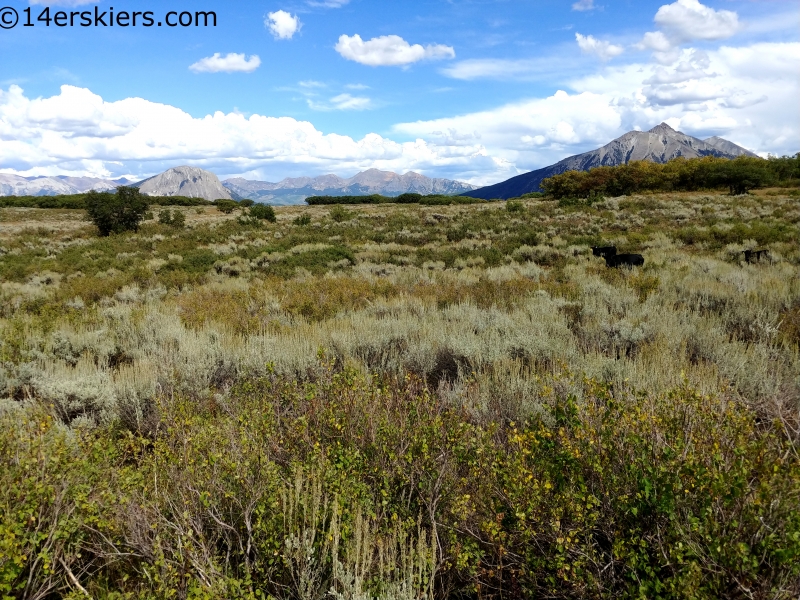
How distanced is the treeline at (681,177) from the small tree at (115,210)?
4450cm

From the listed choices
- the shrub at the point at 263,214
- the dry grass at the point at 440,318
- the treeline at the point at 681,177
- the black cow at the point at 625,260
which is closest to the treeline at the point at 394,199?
the treeline at the point at 681,177

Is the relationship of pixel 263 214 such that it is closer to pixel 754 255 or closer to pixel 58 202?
pixel 754 255

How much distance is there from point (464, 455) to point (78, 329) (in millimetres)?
7935

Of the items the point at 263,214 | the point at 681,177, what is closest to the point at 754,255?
the point at 263,214

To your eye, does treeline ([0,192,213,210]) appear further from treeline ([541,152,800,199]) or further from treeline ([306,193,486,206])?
treeline ([541,152,800,199])

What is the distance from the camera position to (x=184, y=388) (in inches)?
211

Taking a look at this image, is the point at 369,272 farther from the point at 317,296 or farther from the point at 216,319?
the point at 216,319

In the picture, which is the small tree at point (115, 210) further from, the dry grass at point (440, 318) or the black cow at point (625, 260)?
the black cow at point (625, 260)

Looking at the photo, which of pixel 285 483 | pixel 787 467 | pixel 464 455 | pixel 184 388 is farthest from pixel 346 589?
pixel 184 388

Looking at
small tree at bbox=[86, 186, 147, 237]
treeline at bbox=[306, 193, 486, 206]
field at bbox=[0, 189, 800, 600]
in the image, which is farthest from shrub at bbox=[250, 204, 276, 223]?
treeline at bbox=[306, 193, 486, 206]

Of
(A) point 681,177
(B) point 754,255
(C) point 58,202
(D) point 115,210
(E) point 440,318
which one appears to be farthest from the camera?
(A) point 681,177

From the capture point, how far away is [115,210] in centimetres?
2917

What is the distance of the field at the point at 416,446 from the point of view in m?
2.35

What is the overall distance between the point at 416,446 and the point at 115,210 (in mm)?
32812
